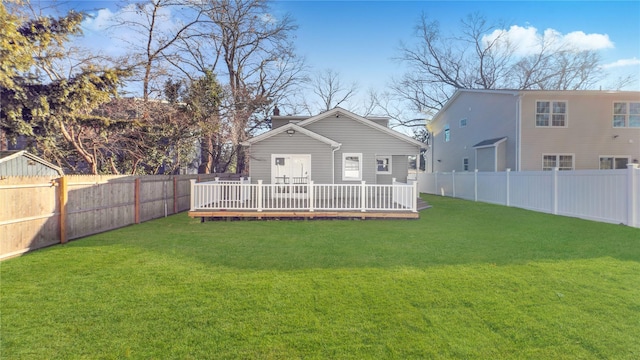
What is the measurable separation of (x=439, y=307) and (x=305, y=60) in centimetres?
2714

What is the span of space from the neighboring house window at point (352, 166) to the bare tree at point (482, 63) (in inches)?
871

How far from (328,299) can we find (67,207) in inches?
268

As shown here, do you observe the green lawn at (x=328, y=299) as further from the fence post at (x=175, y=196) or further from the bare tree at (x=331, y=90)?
the bare tree at (x=331, y=90)

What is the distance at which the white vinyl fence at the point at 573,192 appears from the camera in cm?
763

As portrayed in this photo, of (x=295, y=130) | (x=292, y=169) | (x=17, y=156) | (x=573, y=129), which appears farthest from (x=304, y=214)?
(x=573, y=129)

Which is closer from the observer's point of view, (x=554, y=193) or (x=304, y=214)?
(x=304, y=214)

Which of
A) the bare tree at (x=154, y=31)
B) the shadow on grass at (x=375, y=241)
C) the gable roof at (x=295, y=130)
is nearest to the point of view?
the shadow on grass at (x=375, y=241)

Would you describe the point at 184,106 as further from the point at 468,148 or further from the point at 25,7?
the point at 468,148

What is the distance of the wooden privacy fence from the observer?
227 inches

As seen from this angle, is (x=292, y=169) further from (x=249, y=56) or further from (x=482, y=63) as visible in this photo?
(x=482, y=63)

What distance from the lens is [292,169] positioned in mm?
13000

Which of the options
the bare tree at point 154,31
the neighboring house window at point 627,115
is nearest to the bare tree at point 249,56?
the bare tree at point 154,31

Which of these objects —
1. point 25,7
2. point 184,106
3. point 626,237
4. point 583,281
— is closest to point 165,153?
point 184,106

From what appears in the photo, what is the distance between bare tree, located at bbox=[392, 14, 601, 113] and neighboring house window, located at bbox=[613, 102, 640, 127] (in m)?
15.1
